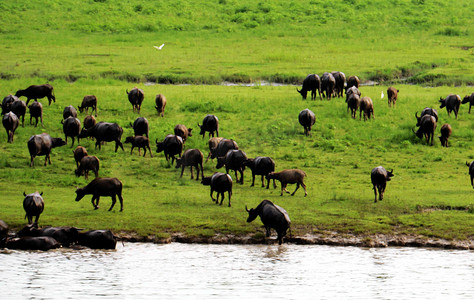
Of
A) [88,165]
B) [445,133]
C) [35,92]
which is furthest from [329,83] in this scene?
[88,165]

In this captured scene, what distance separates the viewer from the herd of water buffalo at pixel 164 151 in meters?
17.1

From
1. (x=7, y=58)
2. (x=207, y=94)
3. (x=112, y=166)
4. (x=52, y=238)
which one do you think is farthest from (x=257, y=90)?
(x=52, y=238)

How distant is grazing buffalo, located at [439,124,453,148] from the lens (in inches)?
1074

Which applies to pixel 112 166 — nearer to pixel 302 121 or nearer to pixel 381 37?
pixel 302 121

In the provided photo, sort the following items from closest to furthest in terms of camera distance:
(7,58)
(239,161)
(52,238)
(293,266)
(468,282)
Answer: (468,282) → (293,266) → (52,238) → (239,161) → (7,58)

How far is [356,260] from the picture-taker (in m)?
16.4

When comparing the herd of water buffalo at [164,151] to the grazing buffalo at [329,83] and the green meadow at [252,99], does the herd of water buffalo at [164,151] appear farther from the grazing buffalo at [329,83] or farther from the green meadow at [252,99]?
the green meadow at [252,99]

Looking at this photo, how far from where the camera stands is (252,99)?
34125 millimetres

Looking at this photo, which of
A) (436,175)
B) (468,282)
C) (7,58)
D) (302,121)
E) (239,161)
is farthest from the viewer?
(7,58)

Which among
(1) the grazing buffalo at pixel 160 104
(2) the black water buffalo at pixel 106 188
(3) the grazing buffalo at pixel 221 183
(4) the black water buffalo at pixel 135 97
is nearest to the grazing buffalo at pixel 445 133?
(3) the grazing buffalo at pixel 221 183

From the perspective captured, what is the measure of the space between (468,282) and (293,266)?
11.1ft

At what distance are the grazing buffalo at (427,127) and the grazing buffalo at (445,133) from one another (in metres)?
0.32

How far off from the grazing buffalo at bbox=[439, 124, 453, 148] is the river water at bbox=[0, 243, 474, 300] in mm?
10805

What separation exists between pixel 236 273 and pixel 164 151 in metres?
10.0
